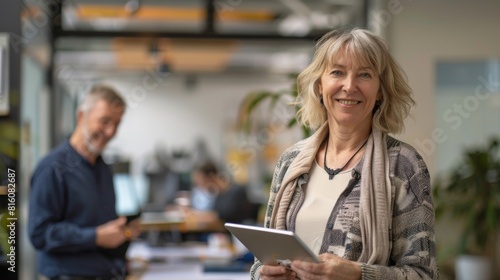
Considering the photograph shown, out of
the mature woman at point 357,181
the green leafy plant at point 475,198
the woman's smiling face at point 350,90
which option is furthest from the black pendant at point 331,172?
the green leafy plant at point 475,198

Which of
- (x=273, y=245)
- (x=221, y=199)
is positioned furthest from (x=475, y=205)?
(x=273, y=245)

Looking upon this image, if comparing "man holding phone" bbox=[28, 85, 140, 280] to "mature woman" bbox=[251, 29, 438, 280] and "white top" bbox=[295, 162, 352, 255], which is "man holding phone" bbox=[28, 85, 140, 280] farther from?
"white top" bbox=[295, 162, 352, 255]

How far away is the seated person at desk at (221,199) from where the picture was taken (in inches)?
313

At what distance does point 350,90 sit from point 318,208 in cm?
32

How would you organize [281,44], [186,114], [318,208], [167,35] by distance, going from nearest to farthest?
[318,208]
[167,35]
[281,44]
[186,114]

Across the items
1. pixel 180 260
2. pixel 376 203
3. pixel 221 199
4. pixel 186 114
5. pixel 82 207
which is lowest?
pixel 180 260

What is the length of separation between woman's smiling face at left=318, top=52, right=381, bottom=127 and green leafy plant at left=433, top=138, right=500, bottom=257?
4200 millimetres

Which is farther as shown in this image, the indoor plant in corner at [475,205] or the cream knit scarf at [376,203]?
the indoor plant in corner at [475,205]

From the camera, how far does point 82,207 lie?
365 cm

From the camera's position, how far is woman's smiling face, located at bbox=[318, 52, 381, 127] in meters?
2.13

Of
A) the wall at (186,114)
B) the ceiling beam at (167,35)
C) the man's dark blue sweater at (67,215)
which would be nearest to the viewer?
the man's dark blue sweater at (67,215)

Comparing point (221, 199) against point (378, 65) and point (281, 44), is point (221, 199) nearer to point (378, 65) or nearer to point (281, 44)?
point (281, 44)

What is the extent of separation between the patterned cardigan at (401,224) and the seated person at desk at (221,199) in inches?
228

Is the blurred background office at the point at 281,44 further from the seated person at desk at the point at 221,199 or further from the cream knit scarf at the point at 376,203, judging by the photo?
the cream knit scarf at the point at 376,203
